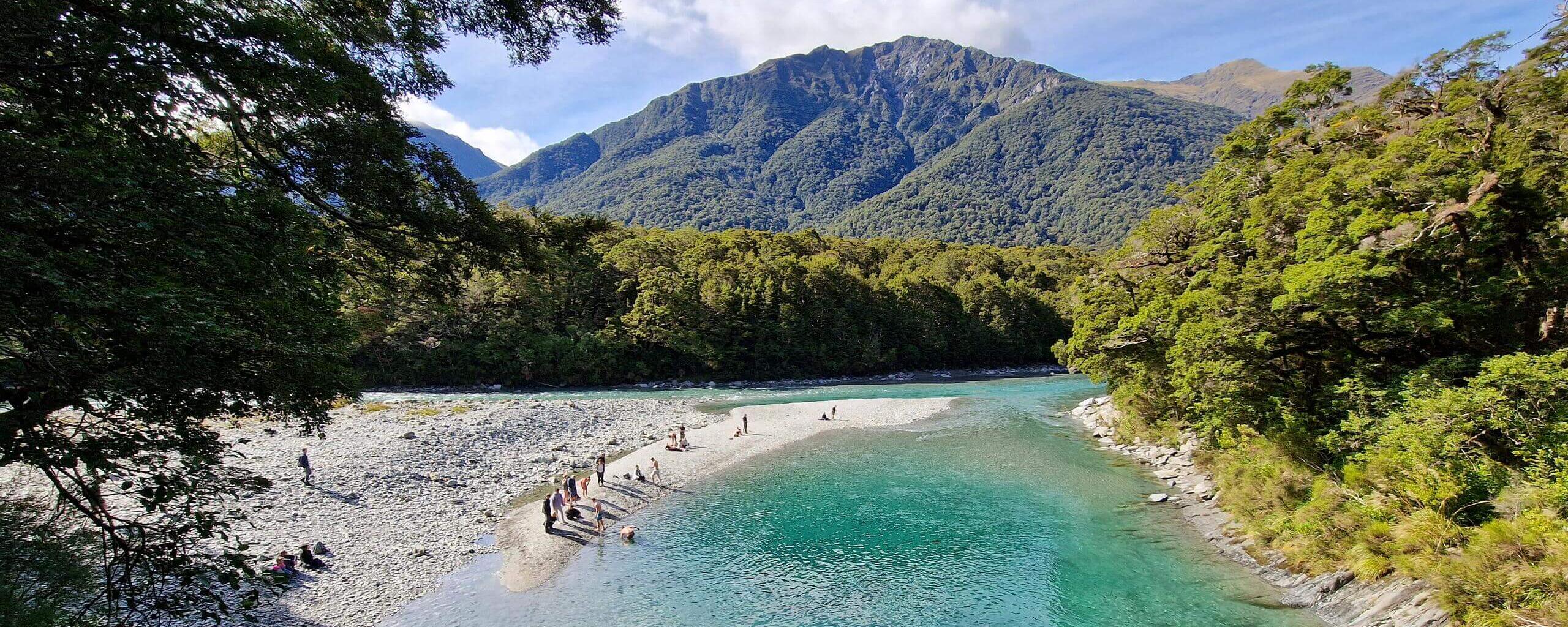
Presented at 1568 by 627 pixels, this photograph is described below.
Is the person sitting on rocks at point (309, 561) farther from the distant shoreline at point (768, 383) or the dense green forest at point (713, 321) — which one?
the distant shoreline at point (768, 383)

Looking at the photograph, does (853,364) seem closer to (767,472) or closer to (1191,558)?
(767,472)

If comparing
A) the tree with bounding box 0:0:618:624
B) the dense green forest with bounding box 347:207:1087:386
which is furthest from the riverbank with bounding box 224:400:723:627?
the dense green forest with bounding box 347:207:1087:386

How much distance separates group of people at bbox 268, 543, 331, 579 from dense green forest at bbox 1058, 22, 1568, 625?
2073 cm

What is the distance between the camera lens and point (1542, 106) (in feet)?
38.9

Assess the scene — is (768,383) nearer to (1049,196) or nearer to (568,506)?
(568,506)

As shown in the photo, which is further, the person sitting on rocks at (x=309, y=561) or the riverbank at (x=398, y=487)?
the person sitting on rocks at (x=309, y=561)

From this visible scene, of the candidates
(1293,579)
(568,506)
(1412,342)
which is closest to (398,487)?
(568,506)

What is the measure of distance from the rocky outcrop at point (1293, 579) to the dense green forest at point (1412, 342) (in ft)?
1.08

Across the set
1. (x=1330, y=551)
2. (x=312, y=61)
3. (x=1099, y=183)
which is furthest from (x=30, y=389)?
(x=1099, y=183)

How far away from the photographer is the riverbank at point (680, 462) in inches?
625

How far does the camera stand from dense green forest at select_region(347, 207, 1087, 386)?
48438 millimetres

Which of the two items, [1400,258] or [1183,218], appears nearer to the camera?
[1400,258]

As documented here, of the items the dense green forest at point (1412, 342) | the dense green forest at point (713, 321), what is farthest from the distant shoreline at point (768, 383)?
the dense green forest at point (1412, 342)

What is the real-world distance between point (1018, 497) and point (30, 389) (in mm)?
20301
